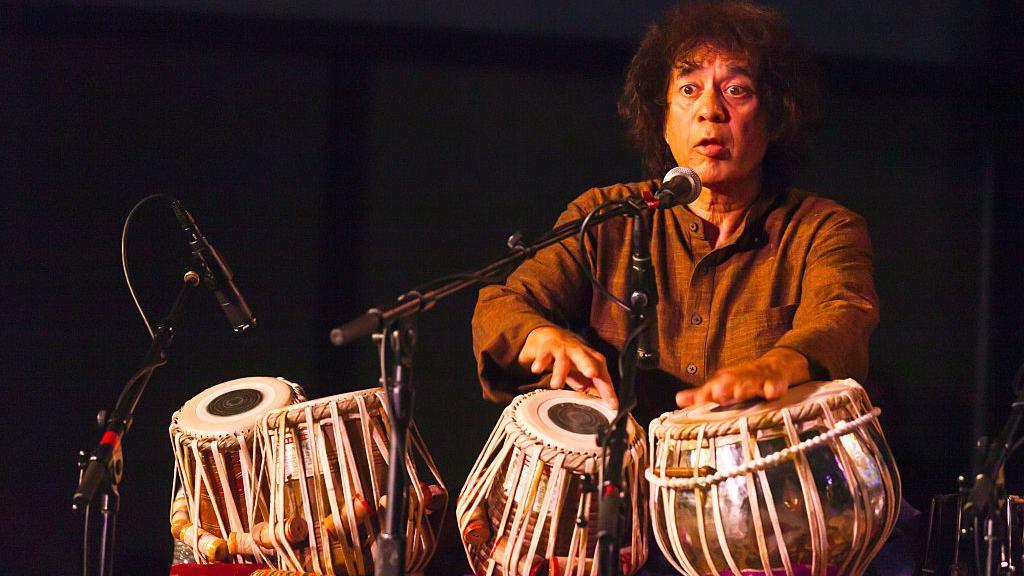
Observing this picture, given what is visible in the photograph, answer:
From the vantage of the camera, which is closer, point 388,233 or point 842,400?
point 842,400

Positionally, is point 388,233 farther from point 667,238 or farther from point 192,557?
point 192,557

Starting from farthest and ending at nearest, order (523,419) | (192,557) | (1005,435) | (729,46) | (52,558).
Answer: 1. (52,558)
2. (729,46)
3. (192,557)
4. (523,419)
5. (1005,435)

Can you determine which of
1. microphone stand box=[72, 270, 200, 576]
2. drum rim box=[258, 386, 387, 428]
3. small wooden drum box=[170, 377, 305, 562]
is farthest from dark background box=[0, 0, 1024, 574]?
microphone stand box=[72, 270, 200, 576]

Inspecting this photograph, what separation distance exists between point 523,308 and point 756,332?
654mm

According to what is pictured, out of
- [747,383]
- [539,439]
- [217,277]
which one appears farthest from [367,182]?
[747,383]

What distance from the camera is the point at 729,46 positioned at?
9.94ft

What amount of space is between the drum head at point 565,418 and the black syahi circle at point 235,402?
78 centimetres

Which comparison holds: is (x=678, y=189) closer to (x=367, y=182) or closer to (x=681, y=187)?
(x=681, y=187)

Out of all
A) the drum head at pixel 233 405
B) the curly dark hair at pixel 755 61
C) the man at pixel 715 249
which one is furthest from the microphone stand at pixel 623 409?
the curly dark hair at pixel 755 61

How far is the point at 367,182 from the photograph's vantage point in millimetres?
3709

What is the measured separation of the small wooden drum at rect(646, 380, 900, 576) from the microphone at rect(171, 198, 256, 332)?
116 cm

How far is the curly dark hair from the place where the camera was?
3051 mm

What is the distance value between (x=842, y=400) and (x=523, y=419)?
2.30 ft

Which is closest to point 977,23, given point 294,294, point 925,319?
point 925,319
